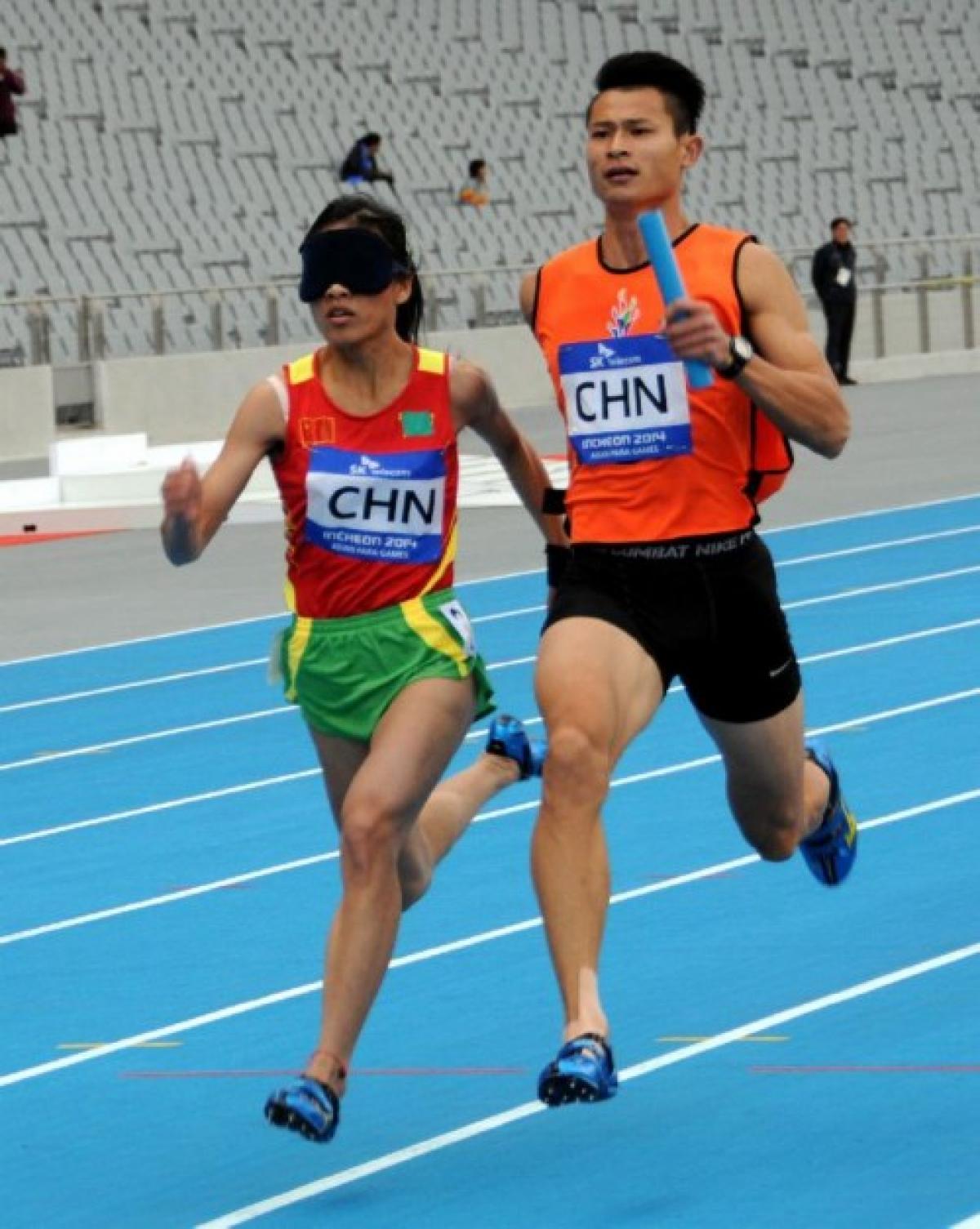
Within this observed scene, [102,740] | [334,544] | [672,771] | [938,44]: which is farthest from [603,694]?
[938,44]

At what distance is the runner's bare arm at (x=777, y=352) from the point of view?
16.9 ft

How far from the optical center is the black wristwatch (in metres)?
5.31

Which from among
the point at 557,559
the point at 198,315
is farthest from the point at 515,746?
the point at 198,315

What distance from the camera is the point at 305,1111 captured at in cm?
485

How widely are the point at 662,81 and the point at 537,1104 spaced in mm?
2031

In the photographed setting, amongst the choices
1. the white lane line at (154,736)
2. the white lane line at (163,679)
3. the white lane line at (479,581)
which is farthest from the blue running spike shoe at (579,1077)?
the white lane line at (479,581)

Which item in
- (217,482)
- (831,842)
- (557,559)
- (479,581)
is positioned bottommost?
(831,842)

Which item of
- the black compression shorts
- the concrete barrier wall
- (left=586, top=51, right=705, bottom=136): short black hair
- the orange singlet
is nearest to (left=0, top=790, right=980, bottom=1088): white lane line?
the black compression shorts

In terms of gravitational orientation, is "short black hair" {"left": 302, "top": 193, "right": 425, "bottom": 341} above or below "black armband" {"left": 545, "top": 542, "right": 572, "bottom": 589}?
above

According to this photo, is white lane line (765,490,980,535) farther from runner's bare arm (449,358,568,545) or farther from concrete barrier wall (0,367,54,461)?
runner's bare arm (449,358,568,545)

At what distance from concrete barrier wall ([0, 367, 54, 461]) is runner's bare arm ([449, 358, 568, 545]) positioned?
21.9 meters

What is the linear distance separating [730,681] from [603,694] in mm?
501

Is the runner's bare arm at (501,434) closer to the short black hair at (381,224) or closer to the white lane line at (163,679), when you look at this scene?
the short black hair at (381,224)

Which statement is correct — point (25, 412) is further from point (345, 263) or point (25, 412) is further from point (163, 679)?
point (345, 263)
